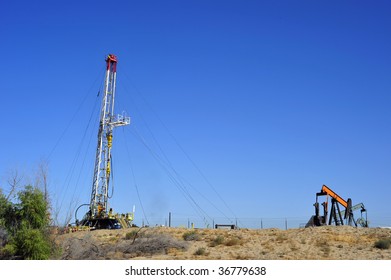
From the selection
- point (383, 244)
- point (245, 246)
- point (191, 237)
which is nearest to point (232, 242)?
point (245, 246)

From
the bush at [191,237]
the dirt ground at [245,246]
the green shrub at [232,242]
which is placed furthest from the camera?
the bush at [191,237]

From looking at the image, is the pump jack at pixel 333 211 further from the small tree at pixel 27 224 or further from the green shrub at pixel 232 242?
the small tree at pixel 27 224

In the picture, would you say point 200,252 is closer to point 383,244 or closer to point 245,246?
point 245,246

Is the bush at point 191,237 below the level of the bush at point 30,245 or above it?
above

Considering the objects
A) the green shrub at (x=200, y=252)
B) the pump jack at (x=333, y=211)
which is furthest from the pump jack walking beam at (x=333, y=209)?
the green shrub at (x=200, y=252)

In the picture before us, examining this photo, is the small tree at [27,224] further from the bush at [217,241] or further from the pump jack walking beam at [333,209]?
the pump jack walking beam at [333,209]

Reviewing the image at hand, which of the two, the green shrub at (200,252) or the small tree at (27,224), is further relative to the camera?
the green shrub at (200,252)

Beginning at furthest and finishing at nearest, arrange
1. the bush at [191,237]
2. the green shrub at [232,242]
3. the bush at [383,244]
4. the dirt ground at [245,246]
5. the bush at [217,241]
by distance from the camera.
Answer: the bush at [191,237]
the bush at [217,241]
the green shrub at [232,242]
the bush at [383,244]
the dirt ground at [245,246]

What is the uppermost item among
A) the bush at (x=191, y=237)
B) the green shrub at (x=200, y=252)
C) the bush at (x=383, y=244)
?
the bush at (x=191, y=237)

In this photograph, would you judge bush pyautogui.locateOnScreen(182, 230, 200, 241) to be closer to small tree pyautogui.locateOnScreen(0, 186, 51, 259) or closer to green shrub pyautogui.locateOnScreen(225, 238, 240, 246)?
green shrub pyautogui.locateOnScreen(225, 238, 240, 246)

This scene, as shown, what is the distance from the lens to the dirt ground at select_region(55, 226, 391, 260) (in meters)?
24.3

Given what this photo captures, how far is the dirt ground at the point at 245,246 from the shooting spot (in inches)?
957

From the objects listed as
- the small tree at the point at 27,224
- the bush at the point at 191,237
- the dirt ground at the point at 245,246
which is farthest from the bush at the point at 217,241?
the small tree at the point at 27,224
